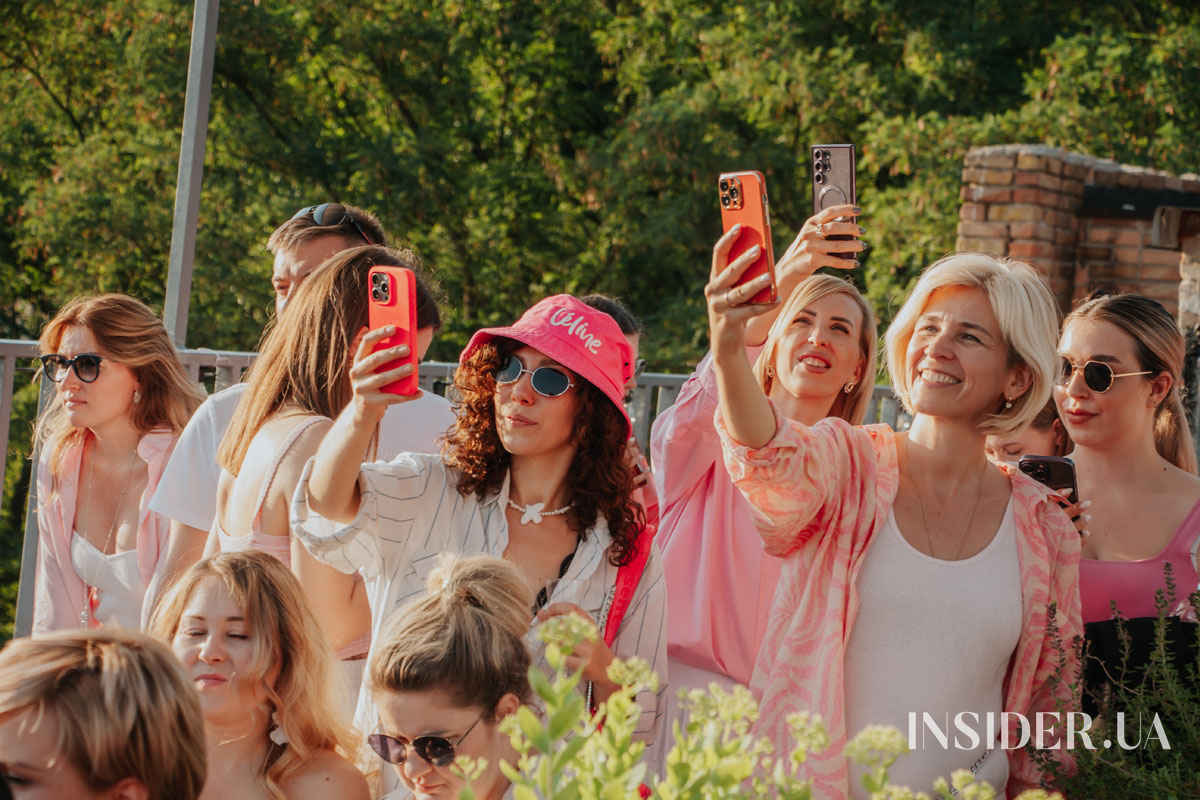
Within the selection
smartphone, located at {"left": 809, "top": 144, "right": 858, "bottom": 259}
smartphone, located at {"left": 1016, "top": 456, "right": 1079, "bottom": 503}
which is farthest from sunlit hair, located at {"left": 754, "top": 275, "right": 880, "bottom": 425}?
smartphone, located at {"left": 1016, "top": 456, "right": 1079, "bottom": 503}

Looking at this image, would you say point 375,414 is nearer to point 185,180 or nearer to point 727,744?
point 727,744

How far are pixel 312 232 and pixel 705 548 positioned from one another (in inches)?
54.9

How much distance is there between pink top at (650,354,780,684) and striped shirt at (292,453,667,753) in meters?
0.28

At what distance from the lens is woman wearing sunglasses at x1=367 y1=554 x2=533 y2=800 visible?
2.02m

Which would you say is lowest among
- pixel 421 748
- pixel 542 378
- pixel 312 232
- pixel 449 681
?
pixel 421 748

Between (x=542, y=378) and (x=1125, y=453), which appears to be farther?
(x=1125, y=453)

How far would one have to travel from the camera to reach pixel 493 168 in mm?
14484

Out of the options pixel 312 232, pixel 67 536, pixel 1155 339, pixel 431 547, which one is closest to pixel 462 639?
pixel 431 547

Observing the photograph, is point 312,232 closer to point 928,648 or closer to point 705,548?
point 705,548

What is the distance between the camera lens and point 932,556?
7.39ft

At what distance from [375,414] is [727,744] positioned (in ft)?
3.65

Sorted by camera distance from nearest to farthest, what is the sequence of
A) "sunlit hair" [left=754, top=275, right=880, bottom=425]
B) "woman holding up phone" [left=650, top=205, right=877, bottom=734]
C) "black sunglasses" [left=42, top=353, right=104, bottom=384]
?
"woman holding up phone" [left=650, top=205, right=877, bottom=734] → "sunlit hair" [left=754, top=275, right=880, bottom=425] → "black sunglasses" [left=42, top=353, right=104, bottom=384]

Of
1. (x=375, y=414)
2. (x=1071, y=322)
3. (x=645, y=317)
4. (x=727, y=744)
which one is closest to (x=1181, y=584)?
(x=1071, y=322)

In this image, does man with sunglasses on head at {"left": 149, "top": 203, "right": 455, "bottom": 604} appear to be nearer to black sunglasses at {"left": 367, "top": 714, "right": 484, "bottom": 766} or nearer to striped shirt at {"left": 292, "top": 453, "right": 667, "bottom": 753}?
striped shirt at {"left": 292, "top": 453, "right": 667, "bottom": 753}
